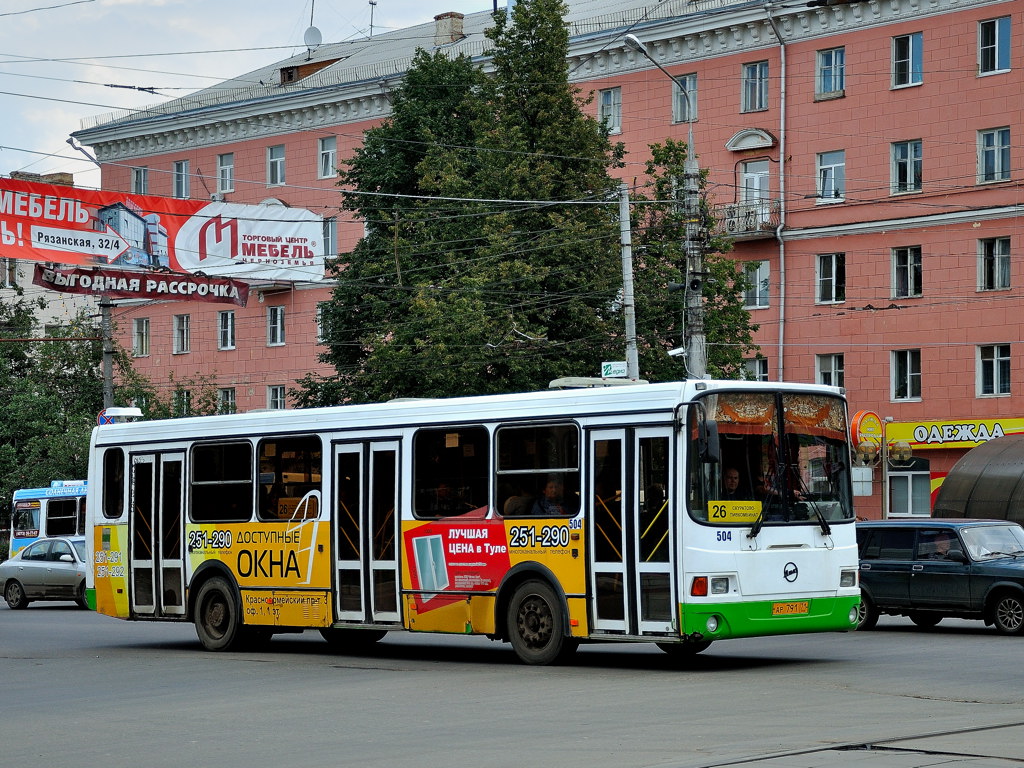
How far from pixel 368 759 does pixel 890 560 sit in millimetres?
13828

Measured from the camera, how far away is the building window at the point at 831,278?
47.8m

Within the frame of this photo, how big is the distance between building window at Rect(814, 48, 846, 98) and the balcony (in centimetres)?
339

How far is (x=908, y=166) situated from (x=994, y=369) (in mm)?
5944

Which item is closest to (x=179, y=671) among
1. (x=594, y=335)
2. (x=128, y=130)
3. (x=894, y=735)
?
(x=894, y=735)

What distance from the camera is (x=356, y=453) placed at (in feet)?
62.0

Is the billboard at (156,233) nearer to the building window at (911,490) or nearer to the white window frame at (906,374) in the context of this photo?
the white window frame at (906,374)

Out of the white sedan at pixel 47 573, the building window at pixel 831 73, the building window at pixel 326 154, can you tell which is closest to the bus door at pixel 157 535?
the white sedan at pixel 47 573

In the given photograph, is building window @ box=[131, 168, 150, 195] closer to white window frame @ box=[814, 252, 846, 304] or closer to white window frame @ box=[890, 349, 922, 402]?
white window frame @ box=[814, 252, 846, 304]

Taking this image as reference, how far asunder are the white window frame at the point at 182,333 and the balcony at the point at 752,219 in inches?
930

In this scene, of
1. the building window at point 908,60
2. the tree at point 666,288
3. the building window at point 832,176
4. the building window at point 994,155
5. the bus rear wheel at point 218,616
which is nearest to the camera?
the bus rear wheel at point 218,616

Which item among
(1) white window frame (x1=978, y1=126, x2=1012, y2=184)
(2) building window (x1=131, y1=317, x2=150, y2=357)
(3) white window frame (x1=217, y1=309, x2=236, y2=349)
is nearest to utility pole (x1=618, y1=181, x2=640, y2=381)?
(1) white window frame (x1=978, y1=126, x2=1012, y2=184)

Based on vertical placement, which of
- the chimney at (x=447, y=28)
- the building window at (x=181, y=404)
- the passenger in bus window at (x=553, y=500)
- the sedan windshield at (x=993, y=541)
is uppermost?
the chimney at (x=447, y=28)

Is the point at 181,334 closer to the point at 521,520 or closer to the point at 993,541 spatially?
the point at 993,541

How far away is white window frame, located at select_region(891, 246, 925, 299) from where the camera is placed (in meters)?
46.3
